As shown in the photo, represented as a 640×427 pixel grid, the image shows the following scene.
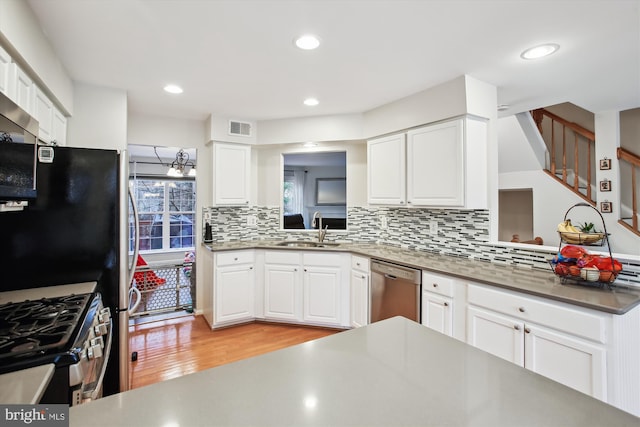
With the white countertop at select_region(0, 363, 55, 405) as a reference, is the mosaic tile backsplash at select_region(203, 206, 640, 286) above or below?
above

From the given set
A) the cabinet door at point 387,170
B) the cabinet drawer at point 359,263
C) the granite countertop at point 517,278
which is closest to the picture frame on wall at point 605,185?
the granite countertop at point 517,278

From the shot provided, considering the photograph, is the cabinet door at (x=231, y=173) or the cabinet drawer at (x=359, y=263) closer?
the cabinet drawer at (x=359, y=263)

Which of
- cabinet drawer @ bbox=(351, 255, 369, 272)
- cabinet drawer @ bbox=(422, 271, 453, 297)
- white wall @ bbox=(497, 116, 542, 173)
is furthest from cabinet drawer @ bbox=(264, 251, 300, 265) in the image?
white wall @ bbox=(497, 116, 542, 173)

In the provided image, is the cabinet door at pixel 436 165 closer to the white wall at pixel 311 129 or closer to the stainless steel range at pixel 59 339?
the white wall at pixel 311 129

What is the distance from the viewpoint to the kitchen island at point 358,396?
61 cm

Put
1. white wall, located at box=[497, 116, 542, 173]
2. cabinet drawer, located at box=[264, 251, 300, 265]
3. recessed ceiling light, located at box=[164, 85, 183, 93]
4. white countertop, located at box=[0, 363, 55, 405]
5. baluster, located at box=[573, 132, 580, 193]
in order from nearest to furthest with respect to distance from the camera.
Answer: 1. white countertop, located at box=[0, 363, 55, 405]
2. recessed ceiling light, located at box=[164, 85, 183, 93]
3. cabinet drawer, located at box=[264, 251, 300, 265]
4. baluster, located at box=[573, 132, 580, 193]
5. white wall, located at box=[497, 116, 542, 173]

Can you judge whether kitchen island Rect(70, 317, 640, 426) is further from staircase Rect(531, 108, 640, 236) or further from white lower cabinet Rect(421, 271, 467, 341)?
staircase Rect(531, 108, 640, 236)

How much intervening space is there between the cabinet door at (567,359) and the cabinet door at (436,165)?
1.11m

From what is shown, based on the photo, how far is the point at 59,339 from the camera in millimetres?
1021

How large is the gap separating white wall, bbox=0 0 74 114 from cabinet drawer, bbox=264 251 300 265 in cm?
217

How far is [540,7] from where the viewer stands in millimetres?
1618

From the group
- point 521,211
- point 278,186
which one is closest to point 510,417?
point 278,186

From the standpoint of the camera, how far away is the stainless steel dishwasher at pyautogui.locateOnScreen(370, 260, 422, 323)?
247cm

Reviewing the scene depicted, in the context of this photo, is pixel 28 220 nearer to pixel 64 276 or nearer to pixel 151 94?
pixel 64 276
